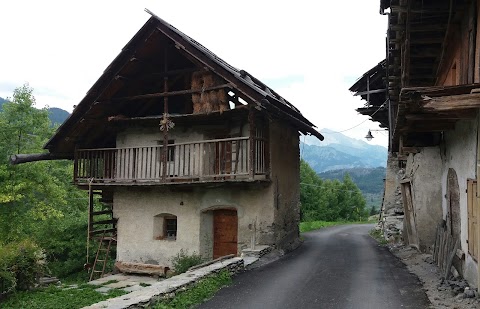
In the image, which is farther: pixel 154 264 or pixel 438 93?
pixel 154 264

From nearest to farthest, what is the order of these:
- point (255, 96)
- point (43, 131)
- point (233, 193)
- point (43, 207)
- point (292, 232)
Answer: point (255, 96) → point (233, 193) → point (292, 232) → point (43, 207) → point (43, 131)

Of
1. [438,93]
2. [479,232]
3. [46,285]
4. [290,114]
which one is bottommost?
[46,285]

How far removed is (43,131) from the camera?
21.8 m

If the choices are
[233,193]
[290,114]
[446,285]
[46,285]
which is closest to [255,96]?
[290,114]

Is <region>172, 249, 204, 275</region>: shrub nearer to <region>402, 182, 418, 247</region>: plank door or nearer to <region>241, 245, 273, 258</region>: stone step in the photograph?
<region>241, 245, 273, 258</region>: stone step

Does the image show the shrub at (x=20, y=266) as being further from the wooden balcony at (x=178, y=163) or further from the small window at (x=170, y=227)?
the small window at (x=170, y=227)

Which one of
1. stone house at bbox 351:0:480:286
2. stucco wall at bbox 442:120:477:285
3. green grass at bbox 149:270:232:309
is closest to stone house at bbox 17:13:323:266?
green grass at bbox 149:270:232:309

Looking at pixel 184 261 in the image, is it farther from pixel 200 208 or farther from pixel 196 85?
pixel 196 85

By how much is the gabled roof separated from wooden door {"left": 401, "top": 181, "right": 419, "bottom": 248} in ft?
13.2

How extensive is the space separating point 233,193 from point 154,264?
3881 mm

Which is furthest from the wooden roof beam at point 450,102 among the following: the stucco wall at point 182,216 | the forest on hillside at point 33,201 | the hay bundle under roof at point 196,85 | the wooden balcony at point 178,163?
the forest on hillside at point 33,201

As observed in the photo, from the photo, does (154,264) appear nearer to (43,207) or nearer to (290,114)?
(290,114)

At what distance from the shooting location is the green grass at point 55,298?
10.0 metres

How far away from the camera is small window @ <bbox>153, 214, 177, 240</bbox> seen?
14812 mm
